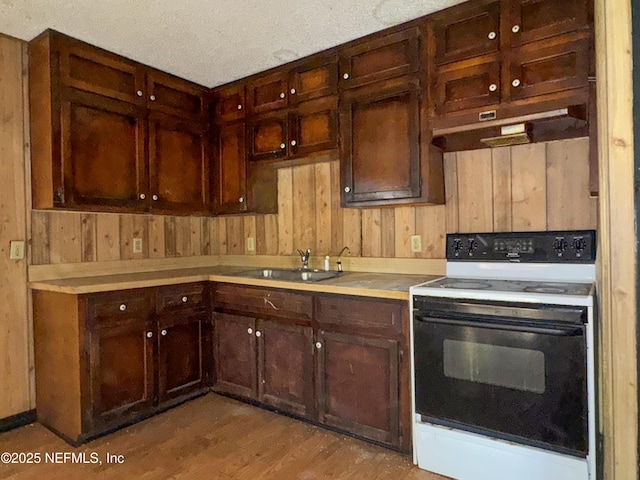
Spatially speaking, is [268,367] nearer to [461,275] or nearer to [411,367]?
[411,367]

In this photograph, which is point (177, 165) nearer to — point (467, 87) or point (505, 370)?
point (467, 87)

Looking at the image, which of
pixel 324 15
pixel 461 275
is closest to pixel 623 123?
pixel 461 275

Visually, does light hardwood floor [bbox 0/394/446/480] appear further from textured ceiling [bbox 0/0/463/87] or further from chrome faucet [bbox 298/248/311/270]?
textured ceiling [bbox 0/0/463/87]

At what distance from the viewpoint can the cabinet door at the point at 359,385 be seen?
6.93ft

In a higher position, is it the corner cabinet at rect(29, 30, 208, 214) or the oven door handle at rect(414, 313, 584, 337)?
the corner cabinet at rect(29, 30, 208, 214)

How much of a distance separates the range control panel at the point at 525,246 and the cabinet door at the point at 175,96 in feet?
6.88

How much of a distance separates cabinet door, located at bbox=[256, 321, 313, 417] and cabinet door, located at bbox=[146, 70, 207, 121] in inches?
65.8

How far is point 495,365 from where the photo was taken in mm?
1791

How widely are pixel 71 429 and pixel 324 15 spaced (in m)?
2.64

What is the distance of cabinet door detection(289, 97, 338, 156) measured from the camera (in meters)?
2.63

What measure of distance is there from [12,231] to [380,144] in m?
2.23

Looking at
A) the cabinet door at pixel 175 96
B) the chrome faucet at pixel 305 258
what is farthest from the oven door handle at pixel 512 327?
the cabinet door at pixel 175 96

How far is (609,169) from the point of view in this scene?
2.79 ft

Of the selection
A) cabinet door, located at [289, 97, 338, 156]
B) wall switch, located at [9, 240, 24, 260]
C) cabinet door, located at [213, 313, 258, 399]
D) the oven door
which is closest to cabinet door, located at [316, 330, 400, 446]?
the oven door
